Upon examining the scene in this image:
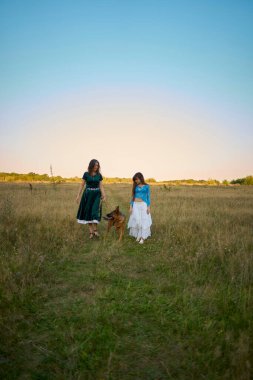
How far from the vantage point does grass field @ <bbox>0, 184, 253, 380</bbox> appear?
277cm

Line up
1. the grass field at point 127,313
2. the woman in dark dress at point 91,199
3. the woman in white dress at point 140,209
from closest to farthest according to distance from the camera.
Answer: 1. the grass field at point 127,313
2. the woman in white dress at point 140,209
3. the woman in dark dress at point 91,199

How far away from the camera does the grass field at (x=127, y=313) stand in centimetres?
277

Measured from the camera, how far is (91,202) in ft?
28.7

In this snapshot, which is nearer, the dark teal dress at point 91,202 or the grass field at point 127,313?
the grass field at point 127,313

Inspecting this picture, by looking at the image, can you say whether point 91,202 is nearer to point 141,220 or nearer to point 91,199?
point 91,199

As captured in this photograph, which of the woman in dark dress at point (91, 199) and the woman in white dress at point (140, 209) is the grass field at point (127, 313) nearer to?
the woman in white dress at point (140, 209)

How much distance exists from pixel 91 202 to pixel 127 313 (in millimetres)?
5222

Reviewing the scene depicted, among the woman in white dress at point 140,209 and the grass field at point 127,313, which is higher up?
the woman in white dress at point 140,209

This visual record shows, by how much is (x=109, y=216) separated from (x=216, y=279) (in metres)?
3.97

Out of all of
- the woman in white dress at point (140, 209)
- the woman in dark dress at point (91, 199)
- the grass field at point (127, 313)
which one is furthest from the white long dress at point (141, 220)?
the grass field at point (127, 313)

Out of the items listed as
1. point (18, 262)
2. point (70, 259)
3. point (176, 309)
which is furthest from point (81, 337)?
point (70, 259)

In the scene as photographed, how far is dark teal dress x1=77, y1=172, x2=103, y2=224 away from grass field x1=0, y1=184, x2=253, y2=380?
1672 millimetres

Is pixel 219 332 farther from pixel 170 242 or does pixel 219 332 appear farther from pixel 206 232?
pixel 206 232

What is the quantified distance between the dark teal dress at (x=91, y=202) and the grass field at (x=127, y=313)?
1.67m
